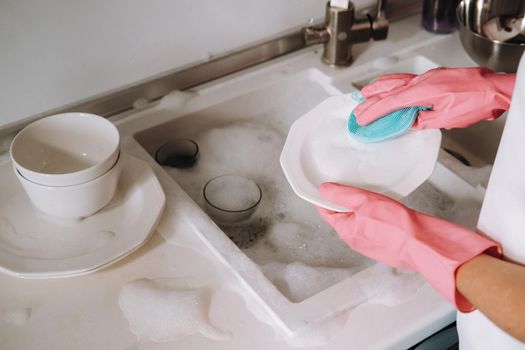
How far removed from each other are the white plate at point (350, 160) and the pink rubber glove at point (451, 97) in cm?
4

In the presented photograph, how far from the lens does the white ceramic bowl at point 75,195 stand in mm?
809

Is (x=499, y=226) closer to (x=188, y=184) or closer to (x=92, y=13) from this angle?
(x=188, y=184)

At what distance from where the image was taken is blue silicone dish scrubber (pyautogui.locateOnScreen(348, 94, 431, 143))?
0.87 metres

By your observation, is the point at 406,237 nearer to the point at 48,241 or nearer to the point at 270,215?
the point at 270,215

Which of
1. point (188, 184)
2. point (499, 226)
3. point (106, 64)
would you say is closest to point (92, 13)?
point (106, 64)

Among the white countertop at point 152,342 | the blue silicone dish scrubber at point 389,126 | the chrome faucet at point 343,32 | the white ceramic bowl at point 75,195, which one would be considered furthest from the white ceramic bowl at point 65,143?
the chrome faucet at point 343,32

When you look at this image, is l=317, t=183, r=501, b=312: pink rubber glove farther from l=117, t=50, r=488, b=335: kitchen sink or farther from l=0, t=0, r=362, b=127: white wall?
l=0, t=0, r=362, b=127: white wall

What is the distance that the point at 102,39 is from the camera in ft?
3.45

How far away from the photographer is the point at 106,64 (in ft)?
3.56

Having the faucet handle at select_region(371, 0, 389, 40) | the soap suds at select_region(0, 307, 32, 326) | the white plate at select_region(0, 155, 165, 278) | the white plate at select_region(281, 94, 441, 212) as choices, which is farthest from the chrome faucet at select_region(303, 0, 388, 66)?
the soap suds at select_region(0, 307, 32, 326)

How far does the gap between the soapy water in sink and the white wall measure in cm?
16

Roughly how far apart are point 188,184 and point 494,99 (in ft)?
1.84

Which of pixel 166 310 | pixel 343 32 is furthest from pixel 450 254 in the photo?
pixel 343 32

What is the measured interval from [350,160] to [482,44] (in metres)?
0.50
